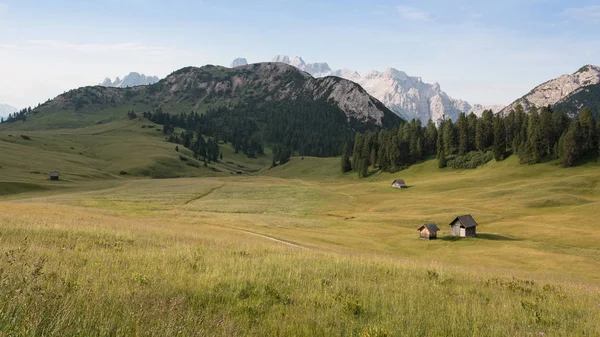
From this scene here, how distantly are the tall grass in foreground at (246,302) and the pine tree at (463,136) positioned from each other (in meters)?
158

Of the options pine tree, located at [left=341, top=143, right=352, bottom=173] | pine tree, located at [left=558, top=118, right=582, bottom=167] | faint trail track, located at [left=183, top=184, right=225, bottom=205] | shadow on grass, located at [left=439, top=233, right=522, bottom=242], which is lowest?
shadow on grass, located at [left=439, top=233, right=522, bottom=242]

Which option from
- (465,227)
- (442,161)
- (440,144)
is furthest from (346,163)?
(465,227)

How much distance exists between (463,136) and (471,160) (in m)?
12.0

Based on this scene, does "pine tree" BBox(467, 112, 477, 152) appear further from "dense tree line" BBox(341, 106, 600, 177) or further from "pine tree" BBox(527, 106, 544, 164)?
"pine tree" BBox(527, 106, 544, 164)

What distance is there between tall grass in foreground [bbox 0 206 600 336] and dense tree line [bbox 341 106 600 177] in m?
141

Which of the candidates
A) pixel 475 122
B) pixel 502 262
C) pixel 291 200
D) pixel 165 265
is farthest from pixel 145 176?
pixel 165 265

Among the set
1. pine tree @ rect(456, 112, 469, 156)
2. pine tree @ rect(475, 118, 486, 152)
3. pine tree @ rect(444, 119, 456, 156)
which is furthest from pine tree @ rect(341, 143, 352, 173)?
pine tree @ rect(475, 118, 486, 152)

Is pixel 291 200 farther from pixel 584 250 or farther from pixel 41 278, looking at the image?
pixel 41 278

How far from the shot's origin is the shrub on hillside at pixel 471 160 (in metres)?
154

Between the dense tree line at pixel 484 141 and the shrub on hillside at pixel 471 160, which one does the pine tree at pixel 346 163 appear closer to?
the dense tree line at pixel 484 141

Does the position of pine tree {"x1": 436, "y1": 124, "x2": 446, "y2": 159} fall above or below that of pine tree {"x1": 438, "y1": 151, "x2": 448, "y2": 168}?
above

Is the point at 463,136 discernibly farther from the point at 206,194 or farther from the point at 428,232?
the point at 428,232

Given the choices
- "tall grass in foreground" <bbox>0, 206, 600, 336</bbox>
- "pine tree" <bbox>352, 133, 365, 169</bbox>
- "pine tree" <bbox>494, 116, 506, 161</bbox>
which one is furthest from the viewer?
"pine tree" <bbox>352, 133, 365, 169</bbox>

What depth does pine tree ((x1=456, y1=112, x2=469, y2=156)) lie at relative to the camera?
533 feet
